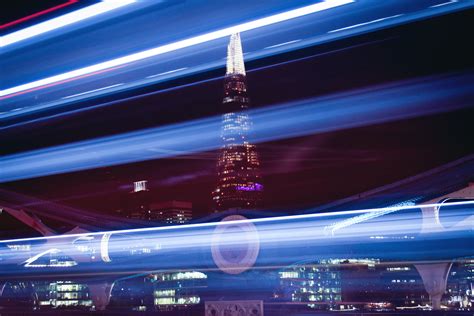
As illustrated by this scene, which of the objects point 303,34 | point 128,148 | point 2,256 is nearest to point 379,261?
point 128,148

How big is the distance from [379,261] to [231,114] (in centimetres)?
199

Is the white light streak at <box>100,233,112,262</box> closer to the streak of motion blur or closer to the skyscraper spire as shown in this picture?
the streak of motion blur

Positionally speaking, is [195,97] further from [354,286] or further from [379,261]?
[354,286]

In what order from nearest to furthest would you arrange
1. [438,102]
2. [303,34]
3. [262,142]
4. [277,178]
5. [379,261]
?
[303,34] < [438,102] < [262,142] < [379,261] < [277,178]

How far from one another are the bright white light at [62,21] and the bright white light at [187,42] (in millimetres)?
277

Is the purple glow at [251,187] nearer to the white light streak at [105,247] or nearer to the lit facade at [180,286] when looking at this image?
the lit facade at [180,286]

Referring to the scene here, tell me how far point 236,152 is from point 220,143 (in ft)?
2.77

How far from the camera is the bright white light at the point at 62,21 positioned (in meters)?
2.29

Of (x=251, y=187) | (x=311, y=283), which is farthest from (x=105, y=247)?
(x=311, y=283)

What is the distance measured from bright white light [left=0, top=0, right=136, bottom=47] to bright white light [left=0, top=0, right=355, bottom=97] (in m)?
0.28

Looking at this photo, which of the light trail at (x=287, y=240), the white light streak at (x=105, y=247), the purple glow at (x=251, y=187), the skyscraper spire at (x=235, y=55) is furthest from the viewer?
the purple glow at (x=251, y=187)

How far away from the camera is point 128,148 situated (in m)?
3.67

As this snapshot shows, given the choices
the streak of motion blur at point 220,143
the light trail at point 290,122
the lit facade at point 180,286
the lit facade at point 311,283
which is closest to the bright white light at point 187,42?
the streak of motion blur at point 220,143

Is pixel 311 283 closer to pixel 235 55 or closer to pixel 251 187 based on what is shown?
pixel 251 187
